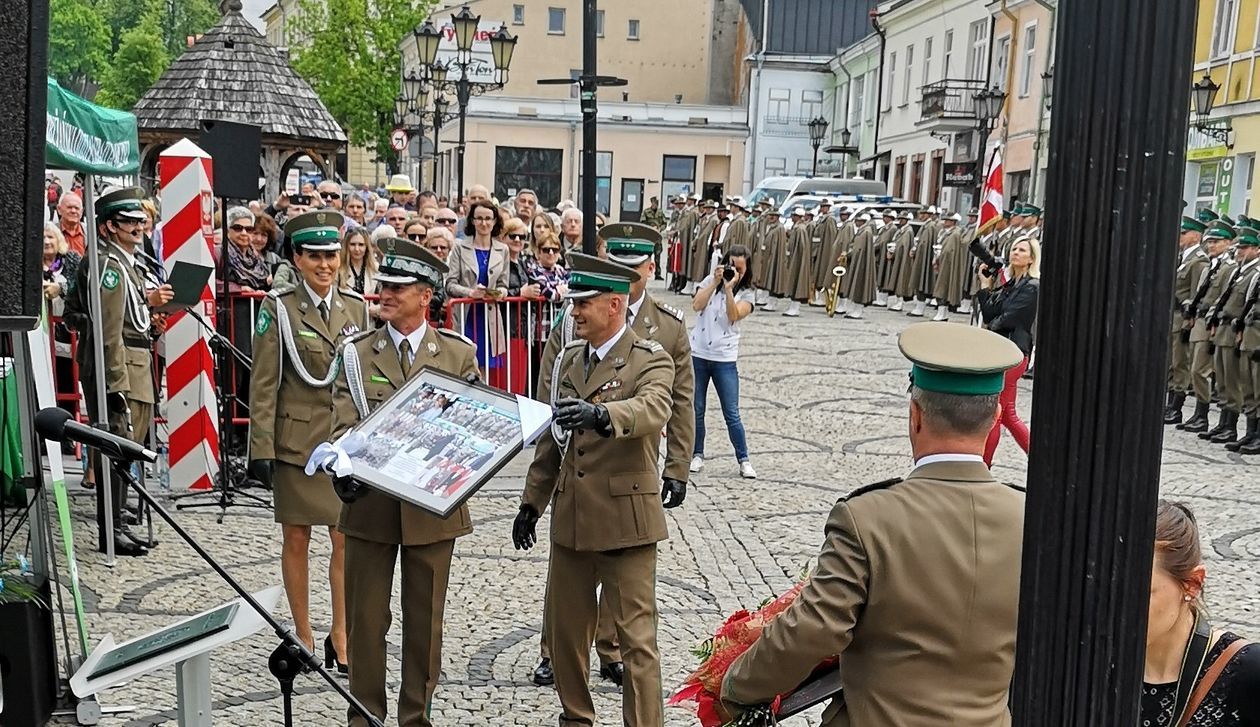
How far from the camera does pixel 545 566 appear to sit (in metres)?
7.96

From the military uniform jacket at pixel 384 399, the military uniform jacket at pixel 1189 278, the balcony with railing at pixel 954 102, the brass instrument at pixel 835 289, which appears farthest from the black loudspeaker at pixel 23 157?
the balcony with railing at pixel 954 102

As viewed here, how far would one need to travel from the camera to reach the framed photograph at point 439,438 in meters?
4.70

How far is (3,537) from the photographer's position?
17.7 feet

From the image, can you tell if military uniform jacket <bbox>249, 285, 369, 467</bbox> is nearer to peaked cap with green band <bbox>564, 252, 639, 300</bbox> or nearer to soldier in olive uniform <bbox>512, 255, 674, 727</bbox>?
soldier in olive uniform <bbox>512, 255, 674, 727</bbox>

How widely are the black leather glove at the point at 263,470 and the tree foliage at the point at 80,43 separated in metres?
67.0

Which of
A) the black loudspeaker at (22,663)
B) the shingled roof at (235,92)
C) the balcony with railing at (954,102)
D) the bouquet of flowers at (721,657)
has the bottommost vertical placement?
the black loudspeaker at (22,663)

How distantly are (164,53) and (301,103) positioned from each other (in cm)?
5145

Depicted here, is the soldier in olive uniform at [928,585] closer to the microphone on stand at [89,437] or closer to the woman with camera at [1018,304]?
the microphone on stand at [89,437]

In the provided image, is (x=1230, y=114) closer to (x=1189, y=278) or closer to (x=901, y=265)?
(x=901, y=265)

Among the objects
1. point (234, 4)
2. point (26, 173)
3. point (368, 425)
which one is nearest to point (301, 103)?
point (234, 4)

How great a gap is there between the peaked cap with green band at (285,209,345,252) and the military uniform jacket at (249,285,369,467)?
0.23 meters

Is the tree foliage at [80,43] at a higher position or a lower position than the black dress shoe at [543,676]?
higher

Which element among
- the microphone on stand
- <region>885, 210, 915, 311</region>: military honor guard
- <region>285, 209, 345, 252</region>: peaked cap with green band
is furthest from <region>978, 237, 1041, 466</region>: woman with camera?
<region>885, 210, 915, 311</region>: military honor guard

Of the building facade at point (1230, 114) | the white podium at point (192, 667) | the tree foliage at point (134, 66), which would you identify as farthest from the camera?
the tree foliage at point (134, 66)
